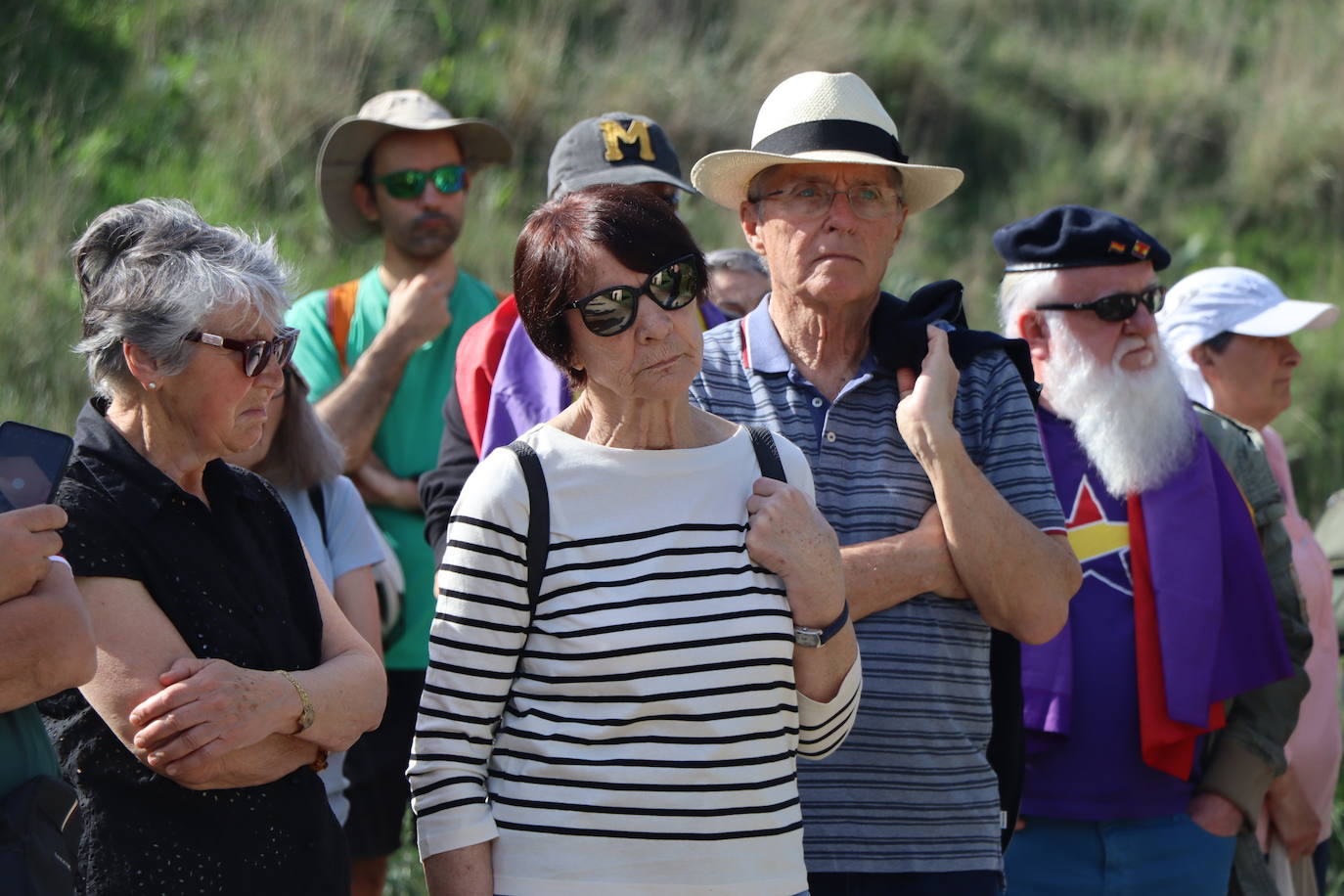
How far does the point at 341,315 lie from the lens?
464 centimetres

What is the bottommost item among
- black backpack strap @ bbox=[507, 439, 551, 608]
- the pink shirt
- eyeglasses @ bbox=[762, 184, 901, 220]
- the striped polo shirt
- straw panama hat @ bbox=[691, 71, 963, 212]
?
the pink shirt

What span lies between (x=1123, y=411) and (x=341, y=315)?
2.37 meters

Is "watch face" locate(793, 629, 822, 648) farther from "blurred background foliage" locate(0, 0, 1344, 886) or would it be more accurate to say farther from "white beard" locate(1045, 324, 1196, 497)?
"blurred background foliage" locate(0, 0, 1344, 886)

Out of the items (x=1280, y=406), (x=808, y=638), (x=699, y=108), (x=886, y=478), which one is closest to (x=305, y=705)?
(x=808, y=638)

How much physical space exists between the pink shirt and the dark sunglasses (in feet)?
2.97

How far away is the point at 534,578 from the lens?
94.7 inches

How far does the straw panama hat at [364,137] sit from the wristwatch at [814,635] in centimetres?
276

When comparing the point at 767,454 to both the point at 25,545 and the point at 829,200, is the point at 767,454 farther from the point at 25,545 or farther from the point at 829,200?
the point at 25,545

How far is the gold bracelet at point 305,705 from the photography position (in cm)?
250

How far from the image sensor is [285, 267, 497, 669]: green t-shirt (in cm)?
423

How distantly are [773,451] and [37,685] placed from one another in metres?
1.22

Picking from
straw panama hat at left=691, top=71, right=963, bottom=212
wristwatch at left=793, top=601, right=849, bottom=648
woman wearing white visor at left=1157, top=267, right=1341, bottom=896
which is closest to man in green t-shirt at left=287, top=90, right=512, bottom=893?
straw panama hat at left=691, top=71, right=963, bottom=212

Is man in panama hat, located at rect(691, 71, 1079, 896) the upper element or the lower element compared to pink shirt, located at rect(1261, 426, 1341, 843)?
upper

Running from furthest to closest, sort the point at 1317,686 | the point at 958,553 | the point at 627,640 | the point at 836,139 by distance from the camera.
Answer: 1. the point at 1317,686
2. the point at 836,139
3. the point at 958,553
4. the point at 627,640
